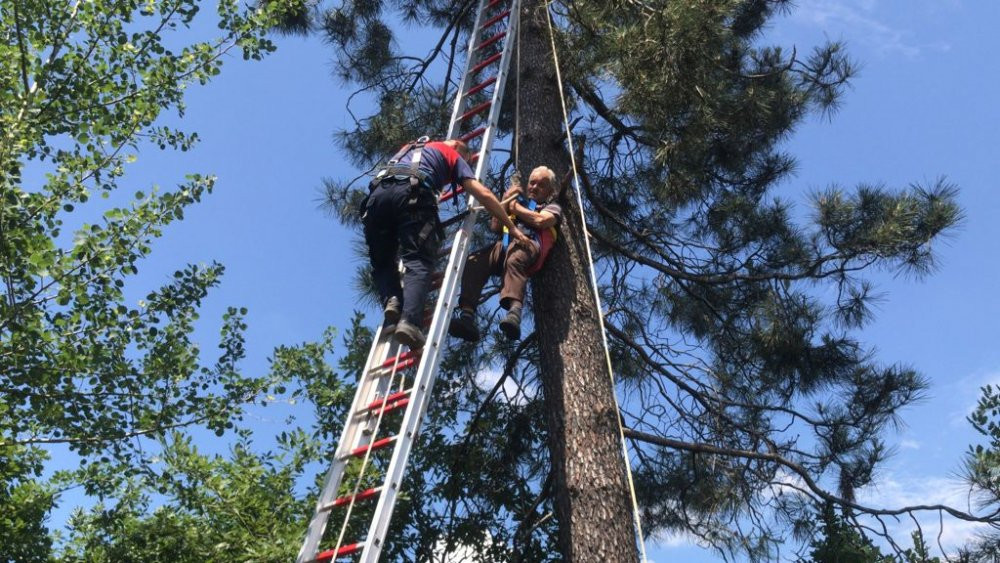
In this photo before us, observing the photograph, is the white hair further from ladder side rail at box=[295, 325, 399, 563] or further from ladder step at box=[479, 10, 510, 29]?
ladder step at box=[479, 10, 510, 29]

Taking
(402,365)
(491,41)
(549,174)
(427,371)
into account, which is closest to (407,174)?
(549,174)

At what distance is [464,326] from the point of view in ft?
15.8

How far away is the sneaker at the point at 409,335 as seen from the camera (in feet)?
13.8

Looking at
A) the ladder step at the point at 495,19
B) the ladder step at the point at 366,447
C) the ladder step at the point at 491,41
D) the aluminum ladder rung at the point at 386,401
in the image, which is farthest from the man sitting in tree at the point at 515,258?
the ladder step at the point at 495,19

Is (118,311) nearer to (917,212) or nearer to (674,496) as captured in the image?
(674,496)

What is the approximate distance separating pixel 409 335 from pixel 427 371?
7.9 inches

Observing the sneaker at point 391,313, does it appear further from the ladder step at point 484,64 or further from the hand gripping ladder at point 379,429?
the ladder step at point 484,64

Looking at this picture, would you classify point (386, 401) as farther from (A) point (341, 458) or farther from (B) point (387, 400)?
(A) point (341, 458)

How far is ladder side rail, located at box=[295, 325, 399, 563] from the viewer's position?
3.88 m

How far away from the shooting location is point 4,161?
4.18 metres

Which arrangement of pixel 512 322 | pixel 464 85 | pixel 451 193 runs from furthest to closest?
pixel 464 85
pixel 451 193
pixel 512 322

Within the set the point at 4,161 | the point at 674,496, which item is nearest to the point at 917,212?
the point at 674,496

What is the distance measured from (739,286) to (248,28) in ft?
11.3

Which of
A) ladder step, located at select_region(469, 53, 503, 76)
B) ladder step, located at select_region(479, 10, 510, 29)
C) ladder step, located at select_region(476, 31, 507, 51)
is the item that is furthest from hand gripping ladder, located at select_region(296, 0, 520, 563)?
ladder step, located at select_region(479, 10, 510, 29)
